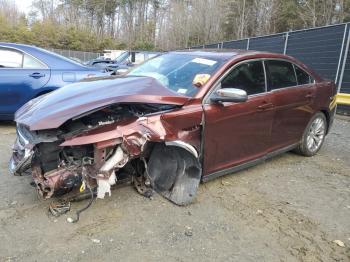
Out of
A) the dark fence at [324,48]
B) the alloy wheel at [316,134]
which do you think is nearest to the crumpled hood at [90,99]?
the alloy wheel at [316,134]

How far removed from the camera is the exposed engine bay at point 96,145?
3.24 metres

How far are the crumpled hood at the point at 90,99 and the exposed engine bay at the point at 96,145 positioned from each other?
8cm

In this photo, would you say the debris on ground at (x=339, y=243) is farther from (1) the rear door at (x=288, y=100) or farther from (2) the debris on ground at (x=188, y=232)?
(1) the rear door at (x=288, y=100)

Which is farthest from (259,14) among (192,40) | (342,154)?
(342,154)

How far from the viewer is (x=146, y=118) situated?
137 inches

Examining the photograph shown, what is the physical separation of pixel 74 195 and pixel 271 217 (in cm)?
193

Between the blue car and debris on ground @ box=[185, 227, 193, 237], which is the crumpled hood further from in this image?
the blue car

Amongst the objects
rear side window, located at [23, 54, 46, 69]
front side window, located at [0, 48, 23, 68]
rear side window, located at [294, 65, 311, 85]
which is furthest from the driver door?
front side window, located at [0, 48, 23, 68]

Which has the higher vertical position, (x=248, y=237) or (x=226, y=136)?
(x=226, y=136)

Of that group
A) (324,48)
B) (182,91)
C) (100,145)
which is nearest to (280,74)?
(182,91)

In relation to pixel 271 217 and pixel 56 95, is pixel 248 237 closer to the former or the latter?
→ pixel 271 217

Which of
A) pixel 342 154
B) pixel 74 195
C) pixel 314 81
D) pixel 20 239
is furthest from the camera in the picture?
pixel 342 154

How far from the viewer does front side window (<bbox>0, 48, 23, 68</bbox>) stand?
674cm

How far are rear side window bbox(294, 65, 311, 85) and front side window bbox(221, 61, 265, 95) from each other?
99 cm
